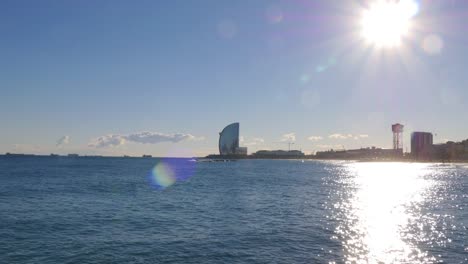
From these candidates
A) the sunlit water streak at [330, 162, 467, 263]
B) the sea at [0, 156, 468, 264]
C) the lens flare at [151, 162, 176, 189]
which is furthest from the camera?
the lens flare at [151, 162, 176, 189]

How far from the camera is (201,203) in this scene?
49.8 meters

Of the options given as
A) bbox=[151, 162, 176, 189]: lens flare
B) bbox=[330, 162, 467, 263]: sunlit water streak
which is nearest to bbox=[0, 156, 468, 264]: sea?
bbox=[330, 162, 467, 263]: sunlit water streak

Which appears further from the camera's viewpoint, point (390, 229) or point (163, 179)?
point (163, 179)

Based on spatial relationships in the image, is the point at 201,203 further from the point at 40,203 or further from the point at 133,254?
the point at 133,254

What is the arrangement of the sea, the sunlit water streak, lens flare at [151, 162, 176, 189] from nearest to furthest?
1. the sea
2. the sunlit water streak
3. lens flare at [151, 162, 176, 189]

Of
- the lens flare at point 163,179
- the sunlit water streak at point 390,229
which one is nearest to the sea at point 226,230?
the sunlit water streak at point 390,229

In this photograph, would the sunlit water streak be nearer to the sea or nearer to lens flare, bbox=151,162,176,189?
the sea

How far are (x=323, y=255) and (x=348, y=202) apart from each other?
29.8m

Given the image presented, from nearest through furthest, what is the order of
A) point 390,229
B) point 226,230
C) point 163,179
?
point 226,230, point 390,229, point 163,179

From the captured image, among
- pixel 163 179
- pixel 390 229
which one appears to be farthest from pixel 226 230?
pixel 163 179

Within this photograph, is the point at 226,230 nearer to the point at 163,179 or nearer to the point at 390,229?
the point at 390,229

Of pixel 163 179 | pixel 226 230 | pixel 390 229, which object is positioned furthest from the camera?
pixel 163 179

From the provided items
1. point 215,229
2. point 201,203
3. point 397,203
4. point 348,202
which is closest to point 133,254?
point 215,229

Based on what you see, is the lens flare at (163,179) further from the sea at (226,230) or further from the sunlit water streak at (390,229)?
the sunlit water streak at (390,229)
